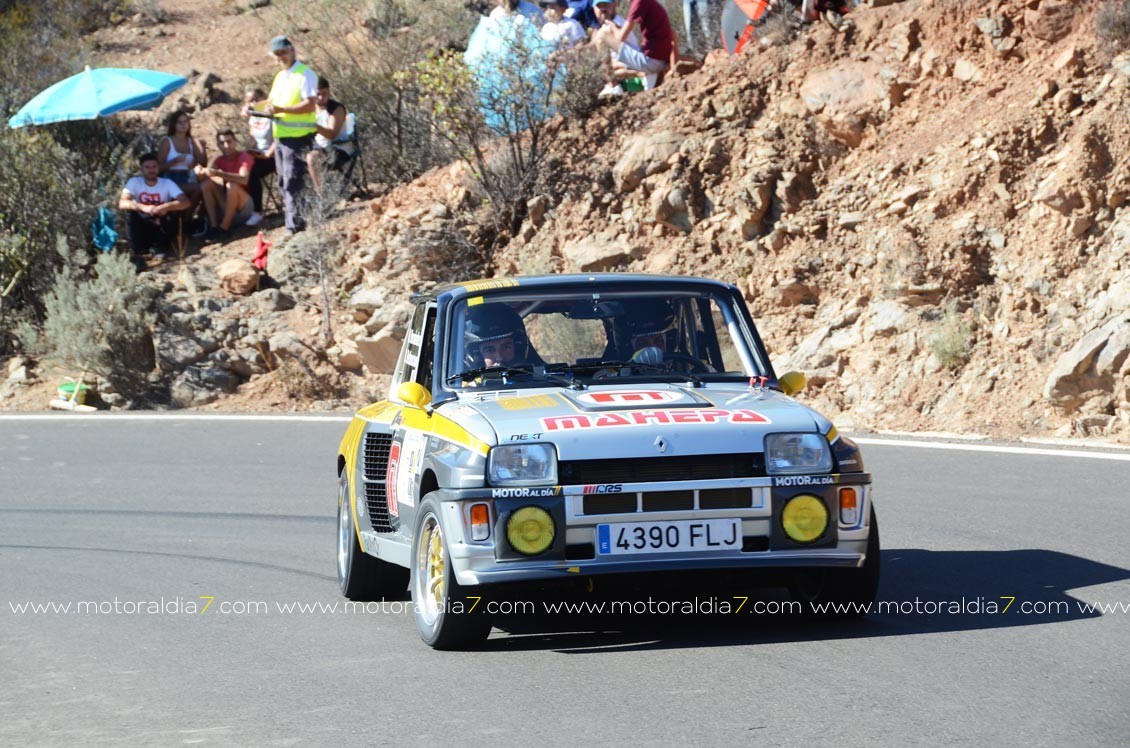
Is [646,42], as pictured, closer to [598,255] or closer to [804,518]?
[598,255]

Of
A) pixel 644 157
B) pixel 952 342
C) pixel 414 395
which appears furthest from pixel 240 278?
pixel 414 395

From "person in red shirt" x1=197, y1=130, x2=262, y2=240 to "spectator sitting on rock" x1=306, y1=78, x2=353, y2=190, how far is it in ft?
4.82

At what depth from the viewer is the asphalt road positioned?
A: 517 cm

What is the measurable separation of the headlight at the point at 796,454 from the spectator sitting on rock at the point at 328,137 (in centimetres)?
1572

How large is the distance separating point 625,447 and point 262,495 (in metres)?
6.22

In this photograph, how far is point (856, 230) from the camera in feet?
57.9

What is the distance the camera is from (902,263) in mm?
16281

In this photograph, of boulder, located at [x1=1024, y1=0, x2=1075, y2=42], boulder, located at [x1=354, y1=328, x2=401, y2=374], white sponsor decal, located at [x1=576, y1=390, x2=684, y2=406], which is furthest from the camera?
boulder, located at [x1=354, y1=328, x2=401, y2=374]

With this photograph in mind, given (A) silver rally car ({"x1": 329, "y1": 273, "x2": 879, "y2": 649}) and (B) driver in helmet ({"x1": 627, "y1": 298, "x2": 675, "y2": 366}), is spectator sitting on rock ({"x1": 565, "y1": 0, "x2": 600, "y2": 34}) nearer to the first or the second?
(B) driver in helmet ({"x1": 627, "y1": 298, "x2": 675, "y2": 366})

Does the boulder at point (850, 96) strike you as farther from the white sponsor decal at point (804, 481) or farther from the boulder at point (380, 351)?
the white sponsor decal at point (804, 481)

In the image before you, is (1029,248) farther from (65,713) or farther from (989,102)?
(65,713)

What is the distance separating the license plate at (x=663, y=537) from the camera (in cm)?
613

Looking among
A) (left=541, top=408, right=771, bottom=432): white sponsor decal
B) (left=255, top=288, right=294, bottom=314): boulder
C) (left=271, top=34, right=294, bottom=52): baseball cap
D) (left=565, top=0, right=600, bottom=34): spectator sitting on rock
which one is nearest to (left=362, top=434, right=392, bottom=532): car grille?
(left=541, top=408, right=771, bottom=432): white sponsor decal

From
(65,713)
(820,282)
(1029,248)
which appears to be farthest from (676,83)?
(65,713)
